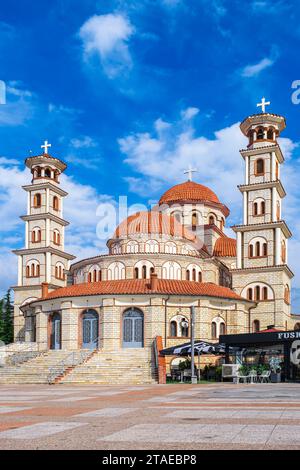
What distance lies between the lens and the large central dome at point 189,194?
78375 mm

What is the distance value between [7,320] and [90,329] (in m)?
38.5

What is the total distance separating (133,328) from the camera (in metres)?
50.0

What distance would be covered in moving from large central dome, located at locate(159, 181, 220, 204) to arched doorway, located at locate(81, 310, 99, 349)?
1185 inches

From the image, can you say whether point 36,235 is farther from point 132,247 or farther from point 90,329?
point 90,329

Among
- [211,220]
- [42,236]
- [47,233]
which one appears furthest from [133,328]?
[211,220]

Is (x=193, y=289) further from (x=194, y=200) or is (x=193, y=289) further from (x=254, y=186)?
(x=194, y=200)

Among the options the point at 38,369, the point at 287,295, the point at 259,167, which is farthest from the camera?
the point at 259,167

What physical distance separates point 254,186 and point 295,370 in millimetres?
26715

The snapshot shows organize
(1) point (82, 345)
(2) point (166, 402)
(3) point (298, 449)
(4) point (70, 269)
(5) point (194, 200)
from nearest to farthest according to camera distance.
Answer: (3) point (298, 449)
(2) point (166, 402)
(1) point (82, 345)
(4) point (70, 269)
(5) point (194, 200)

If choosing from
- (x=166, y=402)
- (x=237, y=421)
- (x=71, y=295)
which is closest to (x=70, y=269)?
(x=71, y=295)

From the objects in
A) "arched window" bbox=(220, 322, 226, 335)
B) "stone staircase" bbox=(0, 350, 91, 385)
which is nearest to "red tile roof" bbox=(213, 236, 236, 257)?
"arched window" bbox=(220, 322, 226, 335)

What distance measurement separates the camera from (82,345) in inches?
2000

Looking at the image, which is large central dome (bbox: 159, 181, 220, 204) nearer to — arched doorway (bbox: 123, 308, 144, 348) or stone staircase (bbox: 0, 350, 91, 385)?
arched doorway (bbox: 123, 308, 144, 348)

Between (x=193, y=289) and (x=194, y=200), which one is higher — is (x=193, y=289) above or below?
below
